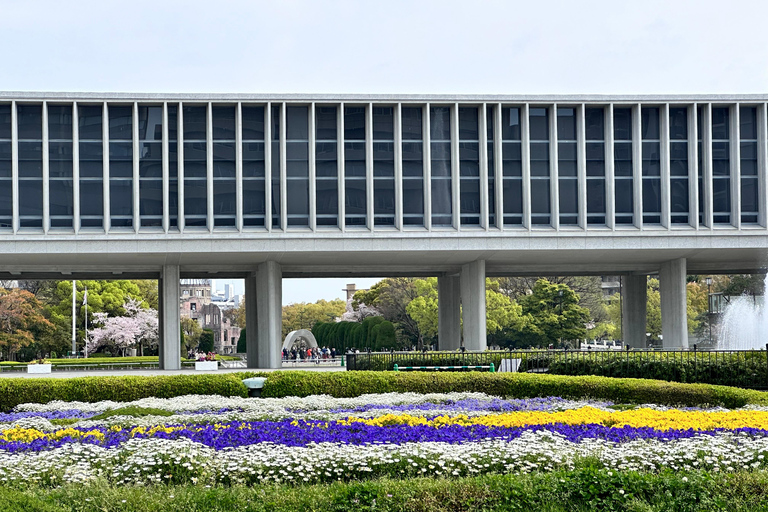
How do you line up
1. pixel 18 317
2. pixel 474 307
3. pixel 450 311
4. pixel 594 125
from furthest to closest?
1. pixel 18 317
2. pixel 450 311
3. pixel 474 307
4. pixel 594 125

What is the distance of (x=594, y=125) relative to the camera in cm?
4181

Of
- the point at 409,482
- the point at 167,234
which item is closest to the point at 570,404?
the point at 409,482

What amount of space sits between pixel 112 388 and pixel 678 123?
3109 cm

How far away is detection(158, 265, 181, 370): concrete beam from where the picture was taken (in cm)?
4275

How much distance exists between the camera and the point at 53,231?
1542 inches

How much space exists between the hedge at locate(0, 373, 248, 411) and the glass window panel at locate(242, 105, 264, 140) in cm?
2019

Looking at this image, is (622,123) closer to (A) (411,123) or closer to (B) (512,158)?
(B) (512,158)

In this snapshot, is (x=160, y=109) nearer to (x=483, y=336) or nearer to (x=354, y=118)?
(x=354, y=118)

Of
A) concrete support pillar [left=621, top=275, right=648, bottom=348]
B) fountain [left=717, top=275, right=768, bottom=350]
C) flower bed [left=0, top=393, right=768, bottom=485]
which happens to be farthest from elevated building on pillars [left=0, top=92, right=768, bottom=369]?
flower bed [left=0, top=393, right=768, bottom=485]

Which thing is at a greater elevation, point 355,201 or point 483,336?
point 355,201

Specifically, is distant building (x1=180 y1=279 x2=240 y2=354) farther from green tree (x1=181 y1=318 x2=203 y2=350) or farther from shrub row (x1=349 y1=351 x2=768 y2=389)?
shrub row (x1=349 y1=351 x2=768 y2=389)

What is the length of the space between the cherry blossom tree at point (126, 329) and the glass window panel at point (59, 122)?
37.9 m

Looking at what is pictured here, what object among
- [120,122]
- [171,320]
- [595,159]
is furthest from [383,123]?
[171,320]

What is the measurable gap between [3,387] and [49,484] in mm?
11922
